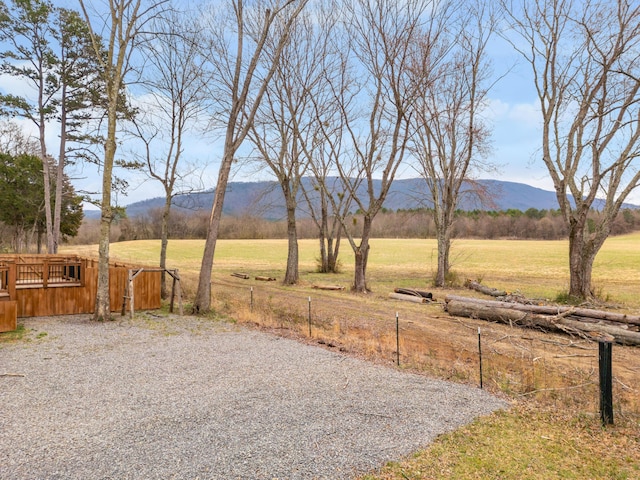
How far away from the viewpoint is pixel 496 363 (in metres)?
8.30

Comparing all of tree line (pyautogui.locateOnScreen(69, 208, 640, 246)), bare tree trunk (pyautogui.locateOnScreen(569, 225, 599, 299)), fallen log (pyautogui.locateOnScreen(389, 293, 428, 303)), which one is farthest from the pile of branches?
tree line (pyautogui.locateOnScreen(69, 208, 640, 246))

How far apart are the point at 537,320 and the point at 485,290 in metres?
7.62

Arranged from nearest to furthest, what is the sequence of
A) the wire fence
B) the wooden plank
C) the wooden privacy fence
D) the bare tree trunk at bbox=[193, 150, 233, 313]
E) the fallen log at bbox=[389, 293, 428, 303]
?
the wire fence < the wooden plank < the wooden privacy fence < the bare tree trunk at bbox=[193, 150, 233, 313] < the fallen log at bbox=[389, 293, 428, 303]

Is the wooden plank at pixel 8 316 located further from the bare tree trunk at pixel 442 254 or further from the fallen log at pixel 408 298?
the bare tree trunk at pixel 442 254

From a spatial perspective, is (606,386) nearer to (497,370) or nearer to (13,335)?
(497,370)

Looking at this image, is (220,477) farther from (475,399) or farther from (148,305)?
(148,305)

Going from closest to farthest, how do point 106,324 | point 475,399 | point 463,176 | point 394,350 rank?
1. point 475,399
2. point 394,350
3. point 106,324
4. point 463,176

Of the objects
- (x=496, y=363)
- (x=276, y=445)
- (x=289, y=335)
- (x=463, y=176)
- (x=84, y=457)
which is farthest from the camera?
(x=463, y=176)

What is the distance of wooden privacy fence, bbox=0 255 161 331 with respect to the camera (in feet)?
40.7

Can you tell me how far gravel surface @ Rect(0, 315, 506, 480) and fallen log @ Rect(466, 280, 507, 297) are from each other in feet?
38.5

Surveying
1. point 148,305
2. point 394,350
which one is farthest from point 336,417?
point 148,305

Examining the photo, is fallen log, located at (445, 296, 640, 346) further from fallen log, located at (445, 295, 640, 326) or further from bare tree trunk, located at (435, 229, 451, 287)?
bare tree trunk, located at (435, 229, 451, 287)

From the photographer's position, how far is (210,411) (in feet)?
18.7

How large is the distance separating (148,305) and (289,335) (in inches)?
233
